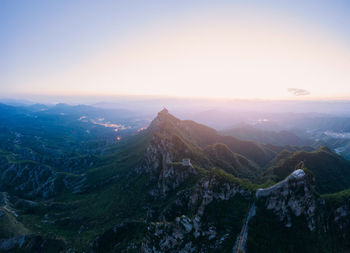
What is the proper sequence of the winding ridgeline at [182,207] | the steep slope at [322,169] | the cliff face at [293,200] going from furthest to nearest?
1. the steep slope at [322,169]
2. the cliff face at [293,200]
3. the winding ridgeline at [182,207]

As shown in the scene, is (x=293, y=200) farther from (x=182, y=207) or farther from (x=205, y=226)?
(x=182, y=207)

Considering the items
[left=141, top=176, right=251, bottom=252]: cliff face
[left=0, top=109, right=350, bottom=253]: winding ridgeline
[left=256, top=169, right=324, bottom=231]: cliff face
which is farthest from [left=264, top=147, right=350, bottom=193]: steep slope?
[left=141, top=176, right=251, bottom=252]: cliff face

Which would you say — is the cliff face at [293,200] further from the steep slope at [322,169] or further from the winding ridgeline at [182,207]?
the steep slope at [322,169]

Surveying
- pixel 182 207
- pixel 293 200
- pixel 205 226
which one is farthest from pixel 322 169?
pixel 205 226

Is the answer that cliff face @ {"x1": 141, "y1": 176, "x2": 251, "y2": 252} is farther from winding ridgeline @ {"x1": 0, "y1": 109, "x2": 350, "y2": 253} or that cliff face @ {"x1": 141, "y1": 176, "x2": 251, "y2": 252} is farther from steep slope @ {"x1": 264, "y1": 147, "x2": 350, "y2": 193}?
steep slope @ {"x1": 264, "y1": 147, "x2": 350, "y2": 193}

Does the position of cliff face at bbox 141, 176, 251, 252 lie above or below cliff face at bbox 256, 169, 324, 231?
below

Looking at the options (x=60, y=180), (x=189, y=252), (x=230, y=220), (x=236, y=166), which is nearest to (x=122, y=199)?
(x=189, y=252)

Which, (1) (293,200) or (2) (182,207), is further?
(2) (182,207)

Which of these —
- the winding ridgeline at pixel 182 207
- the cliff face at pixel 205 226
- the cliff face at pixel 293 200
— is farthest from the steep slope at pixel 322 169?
the cliff face at pixel 205 226

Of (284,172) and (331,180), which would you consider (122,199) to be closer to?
(284,172)

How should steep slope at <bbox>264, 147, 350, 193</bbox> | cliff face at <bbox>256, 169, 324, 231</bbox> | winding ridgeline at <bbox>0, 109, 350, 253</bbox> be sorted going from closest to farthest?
winding ridgeline at <bbox>0, 109, 350, 253</bbox>
cliff face at <bbox>256, 169, 324, 231</bbox>
steep slope at <bbox>264, 147, 350, 193</bbox>
